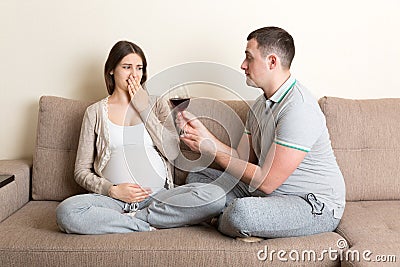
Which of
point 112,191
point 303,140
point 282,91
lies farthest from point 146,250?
point 282,91

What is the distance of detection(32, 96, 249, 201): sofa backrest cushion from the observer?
110 inches

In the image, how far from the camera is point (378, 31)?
10.2 ft

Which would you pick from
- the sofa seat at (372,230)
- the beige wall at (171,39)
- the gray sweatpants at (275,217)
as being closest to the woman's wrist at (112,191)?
the gray sweatpants at (275,217)

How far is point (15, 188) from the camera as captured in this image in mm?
2639

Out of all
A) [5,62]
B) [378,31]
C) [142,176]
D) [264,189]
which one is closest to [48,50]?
[5,62]

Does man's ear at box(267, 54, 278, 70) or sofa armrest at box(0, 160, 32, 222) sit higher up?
man's ear at box(267, 54, 278, 70)

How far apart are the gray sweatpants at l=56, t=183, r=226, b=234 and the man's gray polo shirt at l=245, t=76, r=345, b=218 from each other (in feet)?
0.94

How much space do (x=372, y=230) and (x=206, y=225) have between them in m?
0.63

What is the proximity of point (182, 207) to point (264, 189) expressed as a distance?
323mm

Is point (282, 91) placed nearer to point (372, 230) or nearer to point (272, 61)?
point (272, 61)

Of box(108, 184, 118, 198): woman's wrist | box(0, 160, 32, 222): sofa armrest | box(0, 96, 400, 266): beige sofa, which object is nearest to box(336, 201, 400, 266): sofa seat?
box(0, 96, 400, 266): beige sofa

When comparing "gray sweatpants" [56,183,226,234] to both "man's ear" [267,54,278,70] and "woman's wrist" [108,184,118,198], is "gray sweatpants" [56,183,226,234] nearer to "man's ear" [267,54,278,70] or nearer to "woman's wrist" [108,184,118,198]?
"woman's wrist" [108,184,118,198]

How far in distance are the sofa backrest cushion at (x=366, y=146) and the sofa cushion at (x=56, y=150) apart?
3.77 feet

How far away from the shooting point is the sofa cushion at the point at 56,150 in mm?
2787
